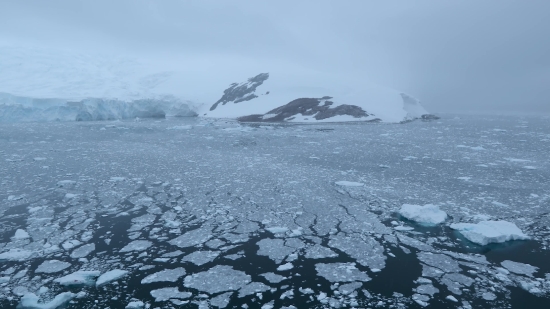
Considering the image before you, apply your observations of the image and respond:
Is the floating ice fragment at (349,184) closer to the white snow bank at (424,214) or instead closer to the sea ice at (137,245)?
the white snow bank at (424,214)

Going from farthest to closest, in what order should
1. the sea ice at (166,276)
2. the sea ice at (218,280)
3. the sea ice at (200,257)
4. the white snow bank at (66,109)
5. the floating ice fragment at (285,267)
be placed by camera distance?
the white snow bank at (66,109) < the sea ice at (200,257) < the floating ice fragment at (285,267) < the sea ice at (166,276) < the sea ice at (218,280)

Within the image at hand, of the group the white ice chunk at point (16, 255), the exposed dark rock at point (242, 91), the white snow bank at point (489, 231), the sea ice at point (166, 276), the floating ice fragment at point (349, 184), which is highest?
the exposed dark rock at point (242, 91)

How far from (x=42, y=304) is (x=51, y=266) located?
40.1 inches

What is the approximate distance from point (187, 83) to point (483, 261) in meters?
53.7

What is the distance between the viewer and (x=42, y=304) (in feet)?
13.4

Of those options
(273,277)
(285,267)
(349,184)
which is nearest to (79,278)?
(273,277)

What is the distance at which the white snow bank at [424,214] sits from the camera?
668 centimetres

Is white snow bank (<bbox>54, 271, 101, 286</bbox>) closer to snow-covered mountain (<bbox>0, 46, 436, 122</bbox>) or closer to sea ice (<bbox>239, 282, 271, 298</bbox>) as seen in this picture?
sea ice (<bbox>239, 282, 271, 298</bbox>)

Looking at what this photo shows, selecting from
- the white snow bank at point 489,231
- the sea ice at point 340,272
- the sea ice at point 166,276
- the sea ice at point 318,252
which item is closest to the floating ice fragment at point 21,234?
the sea ice at point 166,276

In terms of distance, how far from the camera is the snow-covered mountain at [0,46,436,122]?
36.2 metres

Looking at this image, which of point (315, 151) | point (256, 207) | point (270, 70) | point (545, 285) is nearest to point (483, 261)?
point (545, 285)

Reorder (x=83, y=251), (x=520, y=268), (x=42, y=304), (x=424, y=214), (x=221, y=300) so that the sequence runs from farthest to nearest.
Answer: (x=424, y=214) < (x=83, y=251) < (x=520, y=268) < (x=221, y=300) < (x=42, y=304)

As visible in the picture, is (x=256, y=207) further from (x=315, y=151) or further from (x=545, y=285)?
(x=315, y=151)

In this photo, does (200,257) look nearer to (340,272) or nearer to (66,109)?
(340,272)
